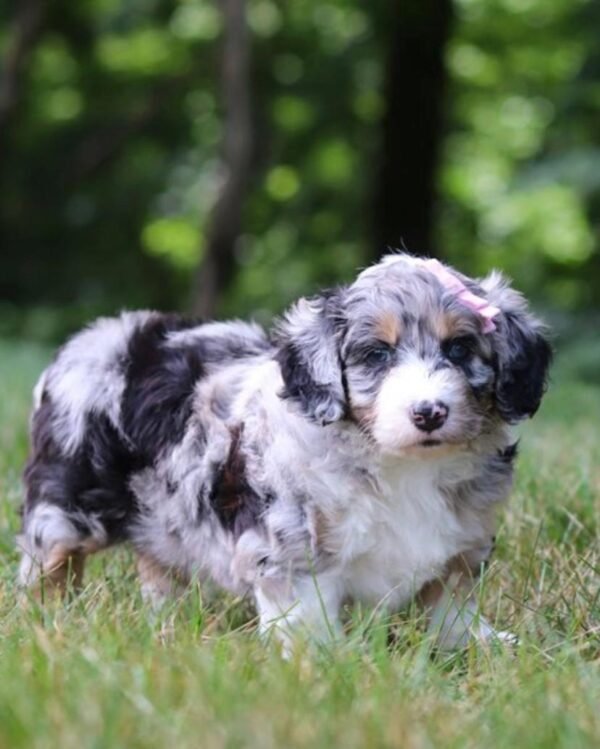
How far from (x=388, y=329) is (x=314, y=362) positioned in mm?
254

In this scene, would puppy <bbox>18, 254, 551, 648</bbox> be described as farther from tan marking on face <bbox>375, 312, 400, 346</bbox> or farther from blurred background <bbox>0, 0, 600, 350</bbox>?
blurred background <bbox>0, 0, 600, 350</bbox>

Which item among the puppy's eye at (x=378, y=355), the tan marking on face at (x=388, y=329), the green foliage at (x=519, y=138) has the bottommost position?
the green foliage at (x=519, y=138)

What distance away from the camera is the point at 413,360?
3.86 m

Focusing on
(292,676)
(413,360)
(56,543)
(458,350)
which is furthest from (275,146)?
(292,676)

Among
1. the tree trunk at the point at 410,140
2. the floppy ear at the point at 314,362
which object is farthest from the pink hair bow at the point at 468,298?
the tree trunk at the point at 410,140

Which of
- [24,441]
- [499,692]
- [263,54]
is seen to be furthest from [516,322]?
[263,54]

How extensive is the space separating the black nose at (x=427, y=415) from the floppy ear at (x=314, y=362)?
31 centimetres

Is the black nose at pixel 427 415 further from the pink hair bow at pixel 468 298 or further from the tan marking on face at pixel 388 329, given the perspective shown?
the pink hair bow at pixel 468 298

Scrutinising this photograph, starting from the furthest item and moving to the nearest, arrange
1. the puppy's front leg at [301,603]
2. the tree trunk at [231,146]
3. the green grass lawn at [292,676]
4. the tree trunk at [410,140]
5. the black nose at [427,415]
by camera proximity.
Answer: the tree trunk at [410,140] < the tree trunk at [231,146] < the puppy's front leg at [301,603] < the black nose at [427,415] < the green grass lawn at [292,676]

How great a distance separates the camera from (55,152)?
20.0 meters

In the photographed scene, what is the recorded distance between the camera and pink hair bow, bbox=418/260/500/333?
157 inches

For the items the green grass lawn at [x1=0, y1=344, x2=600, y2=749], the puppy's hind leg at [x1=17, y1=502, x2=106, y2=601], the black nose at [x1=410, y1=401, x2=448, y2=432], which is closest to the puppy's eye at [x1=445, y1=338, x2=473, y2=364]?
the black nose at [x1=410, y1=401, x2=448, y2=432]

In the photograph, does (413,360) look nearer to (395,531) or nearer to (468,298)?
(468,298)

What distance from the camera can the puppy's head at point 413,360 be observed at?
3.79 m
